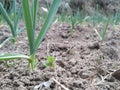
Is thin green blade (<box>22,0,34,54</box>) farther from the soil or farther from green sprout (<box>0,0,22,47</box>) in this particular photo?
green sprout (<box>0,0,22,47</box>)

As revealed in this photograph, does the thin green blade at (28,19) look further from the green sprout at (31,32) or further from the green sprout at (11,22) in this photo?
the green sprout at (11,22)

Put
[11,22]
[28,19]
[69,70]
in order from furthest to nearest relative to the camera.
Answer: [11,22]
[69,70]
[28,19]

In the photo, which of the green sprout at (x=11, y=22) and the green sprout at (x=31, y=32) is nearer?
the green sprout at (x=31, y=32)

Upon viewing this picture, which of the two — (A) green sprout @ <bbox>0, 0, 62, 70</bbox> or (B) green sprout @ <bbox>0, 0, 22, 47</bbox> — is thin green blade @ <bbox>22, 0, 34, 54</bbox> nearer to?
(A) green sprout @ <bbox>0, 0, 62, 70</bbox>

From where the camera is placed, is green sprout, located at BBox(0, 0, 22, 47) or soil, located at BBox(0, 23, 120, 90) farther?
green sprout, located at BBox(0, 0, 22, 47)

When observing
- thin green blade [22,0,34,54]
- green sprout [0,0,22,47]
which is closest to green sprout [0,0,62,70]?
thin green blade [22,0,34,54]

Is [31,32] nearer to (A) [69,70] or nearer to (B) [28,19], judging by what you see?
(B) [28,19]

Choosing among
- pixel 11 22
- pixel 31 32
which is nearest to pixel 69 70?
pixel 31 32

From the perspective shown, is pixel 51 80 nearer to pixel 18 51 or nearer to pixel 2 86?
pixel 2 86

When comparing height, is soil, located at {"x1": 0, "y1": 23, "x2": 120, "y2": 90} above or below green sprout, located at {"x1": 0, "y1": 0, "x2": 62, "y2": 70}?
below

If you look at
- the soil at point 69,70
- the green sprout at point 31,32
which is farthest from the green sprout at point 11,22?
the green sprout at point 31,32

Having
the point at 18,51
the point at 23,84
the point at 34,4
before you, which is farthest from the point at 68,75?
the point at 18,51

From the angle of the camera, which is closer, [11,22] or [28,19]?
[28,19]

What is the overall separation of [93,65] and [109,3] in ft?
24.2
